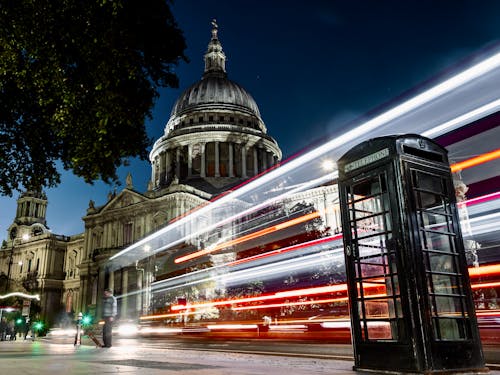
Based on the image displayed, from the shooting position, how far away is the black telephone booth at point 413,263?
4.91 m

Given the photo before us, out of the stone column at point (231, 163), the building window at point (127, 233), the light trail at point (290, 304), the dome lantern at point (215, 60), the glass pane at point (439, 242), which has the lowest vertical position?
the light trail at point (290, 304)

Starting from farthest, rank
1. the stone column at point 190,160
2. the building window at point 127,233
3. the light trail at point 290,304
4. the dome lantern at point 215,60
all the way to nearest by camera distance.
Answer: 1. the dome lantern at point 215,60
2. the stone column at point 190,160
3. the building window at point 127,233
4. the light trail at point 290,304

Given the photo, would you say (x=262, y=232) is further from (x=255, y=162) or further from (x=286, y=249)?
(x=255, y=162)

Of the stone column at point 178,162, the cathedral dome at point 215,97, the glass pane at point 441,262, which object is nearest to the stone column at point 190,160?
the stone column at point 178,162

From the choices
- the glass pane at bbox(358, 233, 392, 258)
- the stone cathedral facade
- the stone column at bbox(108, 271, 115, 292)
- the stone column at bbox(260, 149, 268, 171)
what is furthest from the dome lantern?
the glass pane at bbox(358, 233, 392, 258)

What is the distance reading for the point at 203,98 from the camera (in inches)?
3103

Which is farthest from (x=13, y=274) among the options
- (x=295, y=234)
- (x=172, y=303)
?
(x=295, y=234)

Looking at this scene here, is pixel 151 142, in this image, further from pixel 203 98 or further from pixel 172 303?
pixel 203 98

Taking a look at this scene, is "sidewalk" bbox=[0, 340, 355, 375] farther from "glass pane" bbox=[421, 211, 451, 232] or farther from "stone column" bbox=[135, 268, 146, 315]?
"stone column" bbox=[135, 268, 146, 315]

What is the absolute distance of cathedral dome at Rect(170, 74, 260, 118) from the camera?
77.4m

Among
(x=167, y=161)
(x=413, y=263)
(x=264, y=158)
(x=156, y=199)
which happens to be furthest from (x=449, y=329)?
(x=167, y=161)

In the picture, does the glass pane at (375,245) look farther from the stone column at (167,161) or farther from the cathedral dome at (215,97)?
the cathedral dome at (215,97)

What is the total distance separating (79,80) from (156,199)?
43208 millimetres

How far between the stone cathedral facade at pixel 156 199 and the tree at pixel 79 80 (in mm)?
32208
